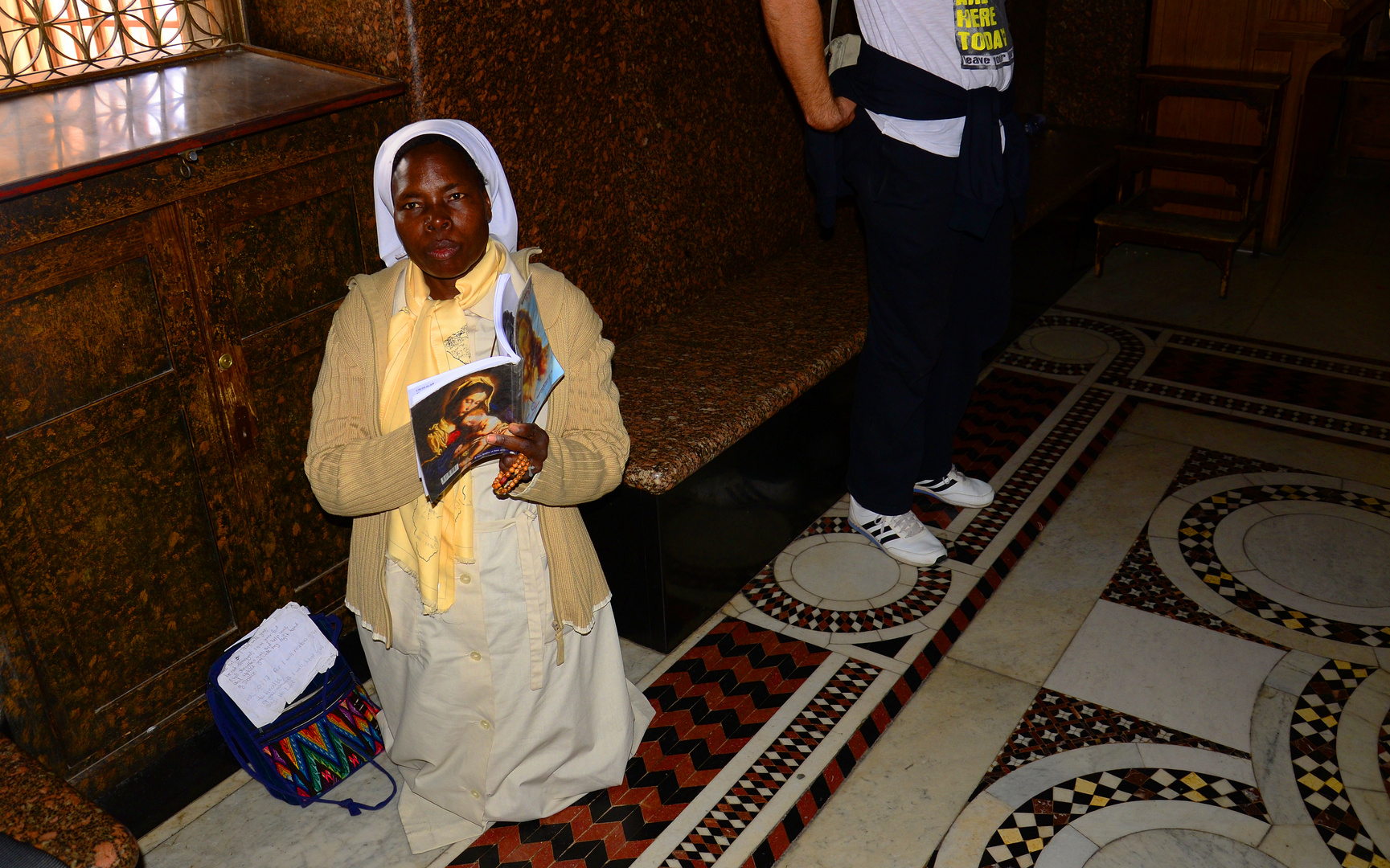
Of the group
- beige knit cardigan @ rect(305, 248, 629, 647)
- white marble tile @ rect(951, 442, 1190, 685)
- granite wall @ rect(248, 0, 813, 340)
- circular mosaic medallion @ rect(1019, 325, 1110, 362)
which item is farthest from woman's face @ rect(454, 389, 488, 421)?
circular mosaic medallion @ rect(1019, 325, 1110, 362)

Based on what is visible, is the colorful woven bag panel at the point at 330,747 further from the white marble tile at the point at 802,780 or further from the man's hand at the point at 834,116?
the man's hand at the point at 834,116

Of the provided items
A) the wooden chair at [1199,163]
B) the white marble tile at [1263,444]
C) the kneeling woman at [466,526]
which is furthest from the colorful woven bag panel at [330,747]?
the wooden chair at [1199,163]

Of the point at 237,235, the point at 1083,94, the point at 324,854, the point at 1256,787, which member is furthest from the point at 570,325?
the point at 1083,94

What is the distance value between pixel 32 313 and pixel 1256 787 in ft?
Result: 7.91

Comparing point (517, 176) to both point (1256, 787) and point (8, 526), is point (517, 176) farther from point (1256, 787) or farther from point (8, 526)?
point (1256, 787)

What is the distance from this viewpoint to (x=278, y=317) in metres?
2.35

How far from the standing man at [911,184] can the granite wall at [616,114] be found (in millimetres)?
511

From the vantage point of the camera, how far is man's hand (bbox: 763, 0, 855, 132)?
98.1 inches

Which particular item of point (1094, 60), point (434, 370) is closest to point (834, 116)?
point (434, 370)

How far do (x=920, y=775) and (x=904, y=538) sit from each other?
0.84 metres

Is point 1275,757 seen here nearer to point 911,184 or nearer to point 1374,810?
point 1374,810

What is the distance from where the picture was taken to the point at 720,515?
112 inches

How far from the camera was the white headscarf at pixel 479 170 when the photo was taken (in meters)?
1.82

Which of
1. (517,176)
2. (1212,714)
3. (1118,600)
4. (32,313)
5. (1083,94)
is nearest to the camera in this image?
(32,313)
